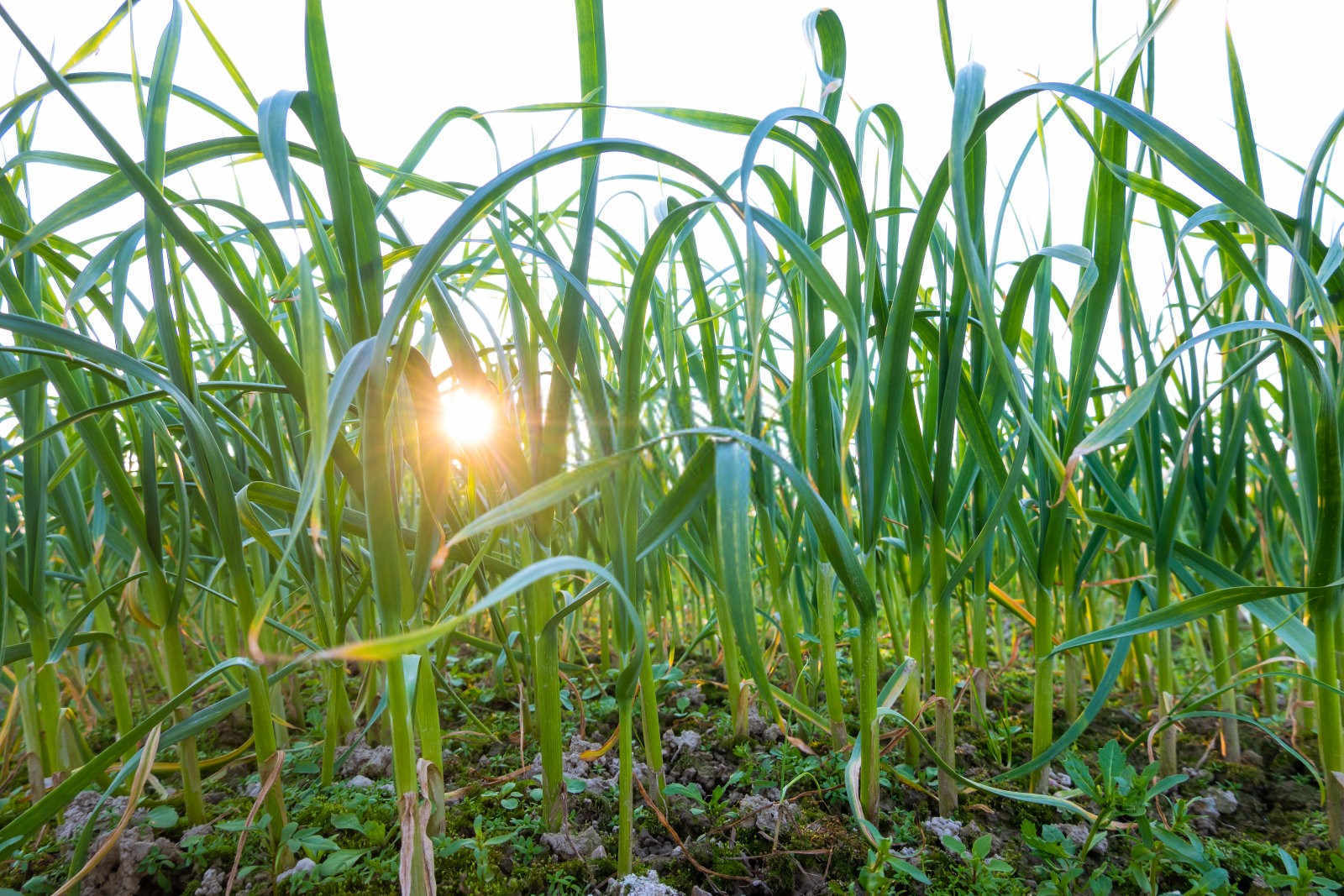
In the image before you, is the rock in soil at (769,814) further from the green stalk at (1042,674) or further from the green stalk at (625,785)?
the green stalk at (1042,674)

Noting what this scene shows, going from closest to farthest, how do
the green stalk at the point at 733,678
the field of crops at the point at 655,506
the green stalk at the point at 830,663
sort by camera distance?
the field of crops at the point at 655,506, the green stalk at the point at 830,663, the green stalk at the point at 733,678

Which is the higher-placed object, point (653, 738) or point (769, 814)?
point (653, 738)

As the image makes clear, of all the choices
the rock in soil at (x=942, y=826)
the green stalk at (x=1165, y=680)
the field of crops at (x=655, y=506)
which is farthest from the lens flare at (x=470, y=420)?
the green stalk at (x=1165, y=680)

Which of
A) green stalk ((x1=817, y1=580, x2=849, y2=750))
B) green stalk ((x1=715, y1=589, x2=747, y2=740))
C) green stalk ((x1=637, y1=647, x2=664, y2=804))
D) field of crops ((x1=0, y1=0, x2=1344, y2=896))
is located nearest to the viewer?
field of crops ((x1=0, y1=0, x2=1344, y2=896))

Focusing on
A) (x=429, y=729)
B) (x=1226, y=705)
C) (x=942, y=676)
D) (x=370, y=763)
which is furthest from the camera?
(x=1226, y=705)

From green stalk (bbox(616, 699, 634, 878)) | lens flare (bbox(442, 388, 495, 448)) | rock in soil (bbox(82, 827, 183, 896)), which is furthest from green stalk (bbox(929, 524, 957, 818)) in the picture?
rock in soil (bbox(82, 827, 183, 896))

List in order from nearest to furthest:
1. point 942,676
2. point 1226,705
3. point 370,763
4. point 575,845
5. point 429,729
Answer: point 429,729, point 575,845, point 942,676, point 370,763, point 1226,705

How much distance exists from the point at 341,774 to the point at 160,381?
588 millimetres

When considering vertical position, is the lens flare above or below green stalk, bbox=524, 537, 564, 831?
above

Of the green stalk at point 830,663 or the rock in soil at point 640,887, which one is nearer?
the rock in soil at point 640,887

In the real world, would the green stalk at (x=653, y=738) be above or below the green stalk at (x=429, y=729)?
below

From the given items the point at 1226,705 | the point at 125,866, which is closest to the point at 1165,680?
the point at 1226,705

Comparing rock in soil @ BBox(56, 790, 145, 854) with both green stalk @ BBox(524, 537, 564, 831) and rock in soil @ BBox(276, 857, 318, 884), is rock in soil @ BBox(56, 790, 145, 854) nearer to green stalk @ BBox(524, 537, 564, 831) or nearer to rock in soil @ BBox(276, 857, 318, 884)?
rock in soil @ BBox(276, 857, 318, 884)

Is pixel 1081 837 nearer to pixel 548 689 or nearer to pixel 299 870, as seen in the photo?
pixel 548 689
